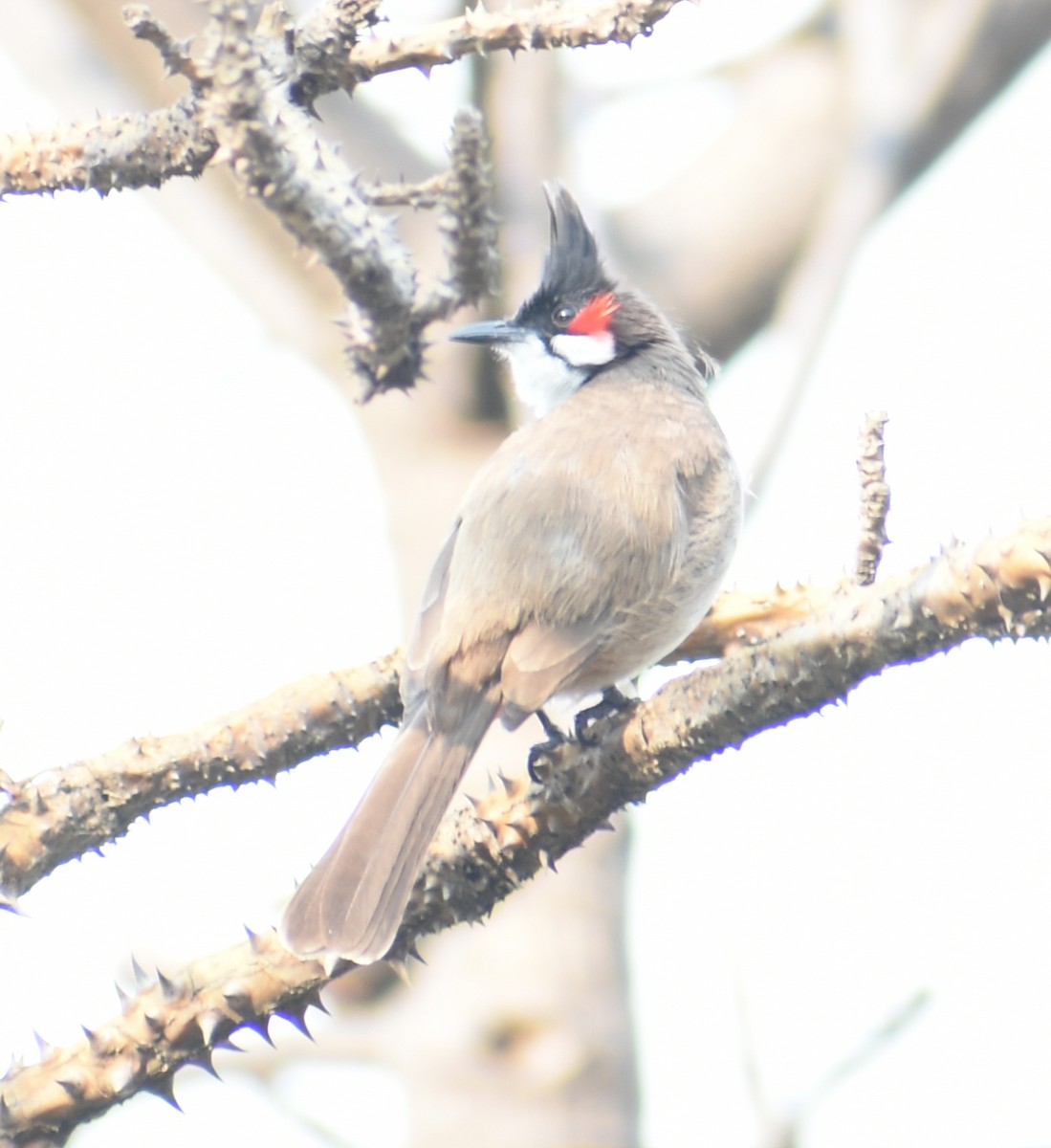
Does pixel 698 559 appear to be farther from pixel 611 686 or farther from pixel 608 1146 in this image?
pixel 608 1146

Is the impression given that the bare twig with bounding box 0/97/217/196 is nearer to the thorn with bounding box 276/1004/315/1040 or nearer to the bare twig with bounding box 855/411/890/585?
the bare twig with bounding box 855/411/890/585

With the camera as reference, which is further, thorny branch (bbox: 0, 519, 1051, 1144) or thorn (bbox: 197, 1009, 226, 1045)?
thorn (bbox: 197, 1009, 226, 1045)

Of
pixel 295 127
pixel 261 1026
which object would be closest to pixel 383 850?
pixel 261 1026

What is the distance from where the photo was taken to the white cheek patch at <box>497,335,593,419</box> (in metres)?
4.16

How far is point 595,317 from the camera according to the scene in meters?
4.27

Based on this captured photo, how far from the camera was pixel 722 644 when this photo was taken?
276 cm

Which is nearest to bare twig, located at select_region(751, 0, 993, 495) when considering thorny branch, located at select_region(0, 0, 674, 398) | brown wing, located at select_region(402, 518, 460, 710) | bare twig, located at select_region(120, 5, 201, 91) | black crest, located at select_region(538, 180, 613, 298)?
black crest, located at select_region(538, 180, 613, 298)

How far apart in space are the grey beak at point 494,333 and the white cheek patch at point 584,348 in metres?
0.11

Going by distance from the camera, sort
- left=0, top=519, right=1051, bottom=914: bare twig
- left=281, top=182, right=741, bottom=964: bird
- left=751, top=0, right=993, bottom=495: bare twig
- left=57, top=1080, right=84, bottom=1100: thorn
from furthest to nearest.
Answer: left=751, top=0, right=993, bottom=495: bare twig → left=281, top=182, right=741, bottom=964: bird → left=57, top=1080, right=84, bottom=1100: thorn → left=0, top=519, right=1051, bottom=914: bare twig

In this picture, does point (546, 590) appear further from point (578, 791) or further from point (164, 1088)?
point (164, 1088)

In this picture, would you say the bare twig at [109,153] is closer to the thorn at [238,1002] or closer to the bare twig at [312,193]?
the bare twig at [312,193]

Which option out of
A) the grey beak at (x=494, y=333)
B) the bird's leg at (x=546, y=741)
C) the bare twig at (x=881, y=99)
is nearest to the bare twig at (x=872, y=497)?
the bird's leg at (x=546, y=741)

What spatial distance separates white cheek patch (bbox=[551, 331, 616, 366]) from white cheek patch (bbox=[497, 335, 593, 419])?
0.01 m

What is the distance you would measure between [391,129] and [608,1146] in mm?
4974
